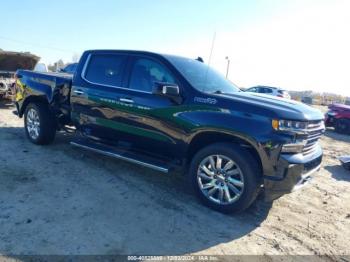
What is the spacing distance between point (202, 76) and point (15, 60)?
882 centimetres

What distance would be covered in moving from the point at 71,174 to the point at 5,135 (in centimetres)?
304

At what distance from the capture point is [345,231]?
13.7 ft

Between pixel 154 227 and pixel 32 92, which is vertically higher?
pixel 32 92

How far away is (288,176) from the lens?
3.90 metres

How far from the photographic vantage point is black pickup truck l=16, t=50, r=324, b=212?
3951 mm

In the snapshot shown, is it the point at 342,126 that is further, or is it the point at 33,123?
the point at 342,126

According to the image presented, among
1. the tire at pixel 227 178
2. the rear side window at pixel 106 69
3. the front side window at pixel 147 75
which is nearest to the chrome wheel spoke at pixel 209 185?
the tire at pixel 227 178

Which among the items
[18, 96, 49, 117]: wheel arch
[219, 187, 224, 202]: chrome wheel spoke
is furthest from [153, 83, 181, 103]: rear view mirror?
[18, 96, 49, 117]: wheel arch

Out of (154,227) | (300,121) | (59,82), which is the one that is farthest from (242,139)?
(59,82)

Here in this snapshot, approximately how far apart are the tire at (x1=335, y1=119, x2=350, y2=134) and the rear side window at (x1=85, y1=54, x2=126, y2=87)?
11.6m

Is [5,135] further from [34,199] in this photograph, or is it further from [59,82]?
[34,199]

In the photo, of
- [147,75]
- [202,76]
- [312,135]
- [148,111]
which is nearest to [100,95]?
[147,75]

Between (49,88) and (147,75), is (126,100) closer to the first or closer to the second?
(147,75)

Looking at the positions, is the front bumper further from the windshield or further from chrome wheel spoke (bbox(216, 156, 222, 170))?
the windshield
